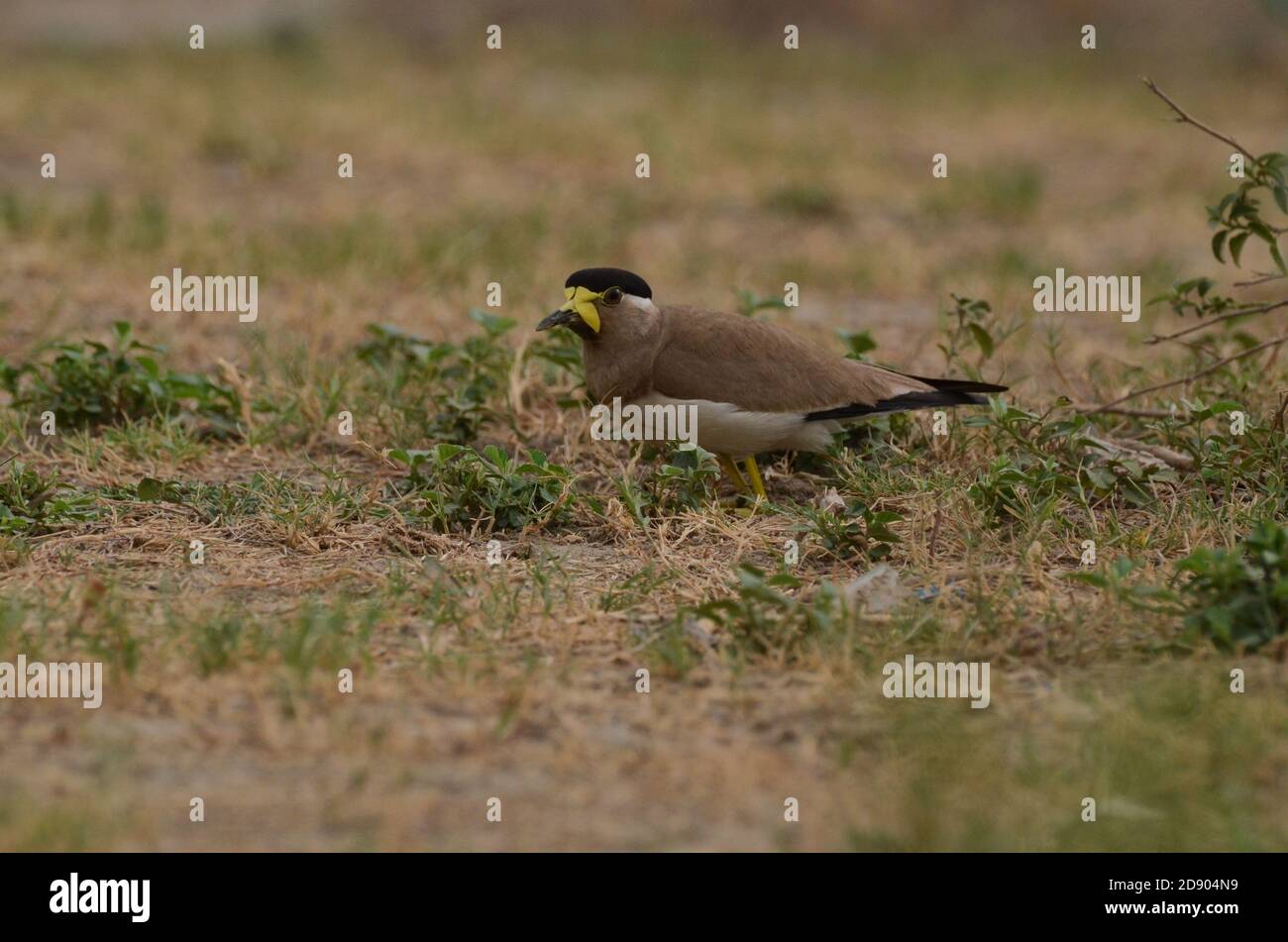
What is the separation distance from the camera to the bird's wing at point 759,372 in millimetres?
5777

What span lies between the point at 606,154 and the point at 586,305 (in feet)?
22.3

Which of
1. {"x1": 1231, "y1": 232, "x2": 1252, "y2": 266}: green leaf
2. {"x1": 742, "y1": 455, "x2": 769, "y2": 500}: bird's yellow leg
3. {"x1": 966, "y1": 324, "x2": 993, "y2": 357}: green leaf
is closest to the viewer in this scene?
{"x1": 1231, "y1": 232, "x2": 1252, "y2": 266}: green leaf

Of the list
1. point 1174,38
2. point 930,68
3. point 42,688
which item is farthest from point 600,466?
point 1174,38

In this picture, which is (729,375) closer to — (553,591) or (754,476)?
(754,476)

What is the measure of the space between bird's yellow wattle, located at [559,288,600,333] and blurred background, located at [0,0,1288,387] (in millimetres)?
2093

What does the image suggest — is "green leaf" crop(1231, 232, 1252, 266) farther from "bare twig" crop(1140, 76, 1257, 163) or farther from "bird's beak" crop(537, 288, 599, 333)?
"bird's beak" crop(537, 288, 599, 333)

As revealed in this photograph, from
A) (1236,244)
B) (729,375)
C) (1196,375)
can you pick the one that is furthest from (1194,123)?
(729,375)

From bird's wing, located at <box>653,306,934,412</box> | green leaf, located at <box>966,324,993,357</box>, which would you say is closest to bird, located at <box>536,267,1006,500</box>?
bird's wing, located at <box>653,306,934,412</box>

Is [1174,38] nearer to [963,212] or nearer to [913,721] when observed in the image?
[963,212]

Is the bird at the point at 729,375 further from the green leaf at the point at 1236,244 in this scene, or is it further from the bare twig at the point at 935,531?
the green leaf at the point at 1236,244

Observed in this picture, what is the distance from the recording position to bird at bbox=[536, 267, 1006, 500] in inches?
227

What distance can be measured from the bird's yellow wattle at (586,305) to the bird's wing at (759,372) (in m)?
0.26

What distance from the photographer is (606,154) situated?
12477 mm

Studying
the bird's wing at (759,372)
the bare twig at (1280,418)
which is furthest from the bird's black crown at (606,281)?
the bare twig at (1280,418)
